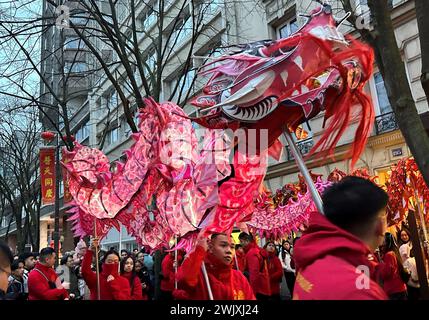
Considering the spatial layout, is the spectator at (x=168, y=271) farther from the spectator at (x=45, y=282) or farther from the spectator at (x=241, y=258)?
the spectator at (x=45, y=282)

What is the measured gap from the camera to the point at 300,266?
1671 mm

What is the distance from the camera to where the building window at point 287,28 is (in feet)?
46.1

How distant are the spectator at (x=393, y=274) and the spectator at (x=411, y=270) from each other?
8cm

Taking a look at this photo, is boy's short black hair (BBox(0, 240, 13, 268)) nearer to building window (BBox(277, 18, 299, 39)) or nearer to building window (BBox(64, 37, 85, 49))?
building window (BBox(64, 37, 85, 49))

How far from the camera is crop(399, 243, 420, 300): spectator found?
5.89 meters

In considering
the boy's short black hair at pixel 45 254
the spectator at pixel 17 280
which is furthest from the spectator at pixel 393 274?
the spectator at pixel 17 280

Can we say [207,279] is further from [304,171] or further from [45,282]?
[45,282]

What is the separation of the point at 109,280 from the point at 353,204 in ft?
15.0

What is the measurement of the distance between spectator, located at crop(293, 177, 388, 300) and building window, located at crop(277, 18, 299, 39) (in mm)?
13098

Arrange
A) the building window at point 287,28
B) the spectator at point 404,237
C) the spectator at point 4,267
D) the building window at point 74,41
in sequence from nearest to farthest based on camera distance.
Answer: the spectator at point 4,267 < the spectator at point 404,237 < the building window at point 74,41 < the building window at point 287,28

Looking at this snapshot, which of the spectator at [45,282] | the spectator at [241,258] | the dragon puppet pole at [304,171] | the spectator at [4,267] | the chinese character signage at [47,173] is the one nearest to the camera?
the dragon puppet pole at [304,171]

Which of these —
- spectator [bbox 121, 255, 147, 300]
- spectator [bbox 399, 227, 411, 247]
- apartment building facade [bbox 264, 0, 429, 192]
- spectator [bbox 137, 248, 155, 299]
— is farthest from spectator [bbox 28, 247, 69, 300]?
apartment building facade [bbox 264, 0, 429, 192]

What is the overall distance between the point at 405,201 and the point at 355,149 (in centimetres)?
525
